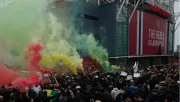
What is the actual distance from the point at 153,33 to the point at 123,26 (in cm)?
1146

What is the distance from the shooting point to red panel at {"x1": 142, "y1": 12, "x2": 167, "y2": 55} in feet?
139

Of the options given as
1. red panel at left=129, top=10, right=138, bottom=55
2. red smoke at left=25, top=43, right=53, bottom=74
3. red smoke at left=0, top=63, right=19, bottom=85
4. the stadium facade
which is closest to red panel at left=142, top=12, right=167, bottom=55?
the stadium facade

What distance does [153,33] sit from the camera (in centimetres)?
4509

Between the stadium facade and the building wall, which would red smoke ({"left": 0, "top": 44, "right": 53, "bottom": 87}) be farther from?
the building wall


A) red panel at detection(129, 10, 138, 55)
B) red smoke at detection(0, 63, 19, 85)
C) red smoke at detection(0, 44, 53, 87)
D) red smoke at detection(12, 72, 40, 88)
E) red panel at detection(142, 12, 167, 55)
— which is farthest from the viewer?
red panel at detection(142, 12, 167, 55)

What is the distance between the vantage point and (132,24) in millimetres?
38000

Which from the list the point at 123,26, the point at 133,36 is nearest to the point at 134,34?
the point at 133,36

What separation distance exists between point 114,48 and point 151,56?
44.2ft

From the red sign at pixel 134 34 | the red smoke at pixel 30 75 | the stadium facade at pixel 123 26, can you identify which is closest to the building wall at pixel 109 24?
the stadium facade at pixel 123 26

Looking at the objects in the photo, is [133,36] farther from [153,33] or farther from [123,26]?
[153,33]

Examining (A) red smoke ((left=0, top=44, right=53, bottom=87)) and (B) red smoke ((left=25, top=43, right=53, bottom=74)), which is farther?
(B) red smoke ((left=25, top=43, right=53, bottom=74))

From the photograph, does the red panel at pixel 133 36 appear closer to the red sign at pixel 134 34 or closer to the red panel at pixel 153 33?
the red sign at pixel 134 34

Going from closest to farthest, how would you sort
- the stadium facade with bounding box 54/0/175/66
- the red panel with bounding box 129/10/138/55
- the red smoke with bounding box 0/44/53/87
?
the red smoke with bounding box 0/44/53/87 → the stadium facade with bounding box 54/0/175/66 → the red panel with bounding box 129/10/138/55

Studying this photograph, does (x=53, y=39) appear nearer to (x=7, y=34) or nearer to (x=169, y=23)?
(x=7, y=34)
